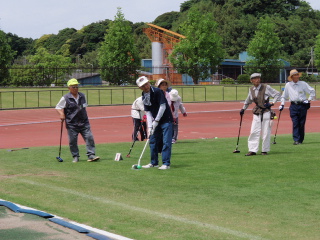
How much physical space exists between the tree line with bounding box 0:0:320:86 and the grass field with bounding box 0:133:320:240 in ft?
173

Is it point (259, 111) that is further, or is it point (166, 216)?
point (259, 111)

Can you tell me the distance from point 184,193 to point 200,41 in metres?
74.0

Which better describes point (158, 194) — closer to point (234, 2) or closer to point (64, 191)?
point (64, 191)

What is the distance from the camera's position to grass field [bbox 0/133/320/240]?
789 cm

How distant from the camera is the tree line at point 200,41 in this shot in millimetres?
78375

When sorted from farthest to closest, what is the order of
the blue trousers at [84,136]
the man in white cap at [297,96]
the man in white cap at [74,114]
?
the man in white cap at [297,96]
the blue trousers at [84,136]
the man in white cap at [74,114]

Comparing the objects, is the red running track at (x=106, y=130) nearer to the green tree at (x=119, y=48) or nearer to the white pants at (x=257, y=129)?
the white pants at (x=257, y=129)

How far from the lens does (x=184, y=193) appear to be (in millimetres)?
10375

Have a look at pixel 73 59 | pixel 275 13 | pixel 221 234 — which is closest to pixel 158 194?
pixel 221 234

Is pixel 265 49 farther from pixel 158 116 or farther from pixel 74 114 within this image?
pixel 158 116

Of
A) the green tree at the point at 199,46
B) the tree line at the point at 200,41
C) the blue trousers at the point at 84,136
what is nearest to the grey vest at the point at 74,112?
the blue trousers at the point at 84,136

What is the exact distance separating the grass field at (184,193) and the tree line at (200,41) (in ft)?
173

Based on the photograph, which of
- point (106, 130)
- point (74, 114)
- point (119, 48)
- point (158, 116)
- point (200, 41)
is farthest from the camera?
point (200, 41)

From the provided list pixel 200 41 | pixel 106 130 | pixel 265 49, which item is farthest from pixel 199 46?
pixel 106 130
